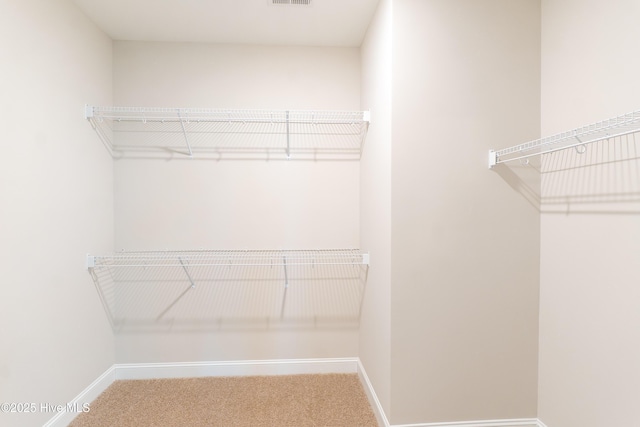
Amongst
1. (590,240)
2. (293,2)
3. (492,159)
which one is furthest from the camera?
(293,2)

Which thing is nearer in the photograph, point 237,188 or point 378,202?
point 378,202

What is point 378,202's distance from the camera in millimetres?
1948

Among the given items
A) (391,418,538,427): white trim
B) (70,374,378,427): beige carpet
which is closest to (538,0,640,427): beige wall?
(391,418,538,427): white trim

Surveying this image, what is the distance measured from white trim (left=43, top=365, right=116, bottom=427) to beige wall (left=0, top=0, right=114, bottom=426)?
53 millimetres

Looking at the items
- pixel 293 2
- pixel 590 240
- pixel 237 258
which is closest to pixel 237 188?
pixel 237 258

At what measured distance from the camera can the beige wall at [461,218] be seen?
1698mm

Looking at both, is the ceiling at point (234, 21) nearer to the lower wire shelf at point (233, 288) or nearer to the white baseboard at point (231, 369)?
the lower wire shelf at point (233, 288)

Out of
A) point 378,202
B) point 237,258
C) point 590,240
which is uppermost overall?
point 378,202

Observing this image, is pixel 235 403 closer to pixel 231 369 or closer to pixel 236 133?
pixel 231 369

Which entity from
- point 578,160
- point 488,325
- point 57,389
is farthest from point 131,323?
point 578,160

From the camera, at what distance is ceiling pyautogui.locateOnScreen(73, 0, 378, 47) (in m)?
1.96

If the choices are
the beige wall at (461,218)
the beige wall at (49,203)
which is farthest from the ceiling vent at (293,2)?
the beige wall at (49,203)

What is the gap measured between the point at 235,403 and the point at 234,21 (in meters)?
2.43

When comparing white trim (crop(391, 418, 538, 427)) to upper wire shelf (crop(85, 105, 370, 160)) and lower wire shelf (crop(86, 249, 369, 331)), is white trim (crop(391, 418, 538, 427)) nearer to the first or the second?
lower wire shelf (crop(86, 249, 369, 331))
